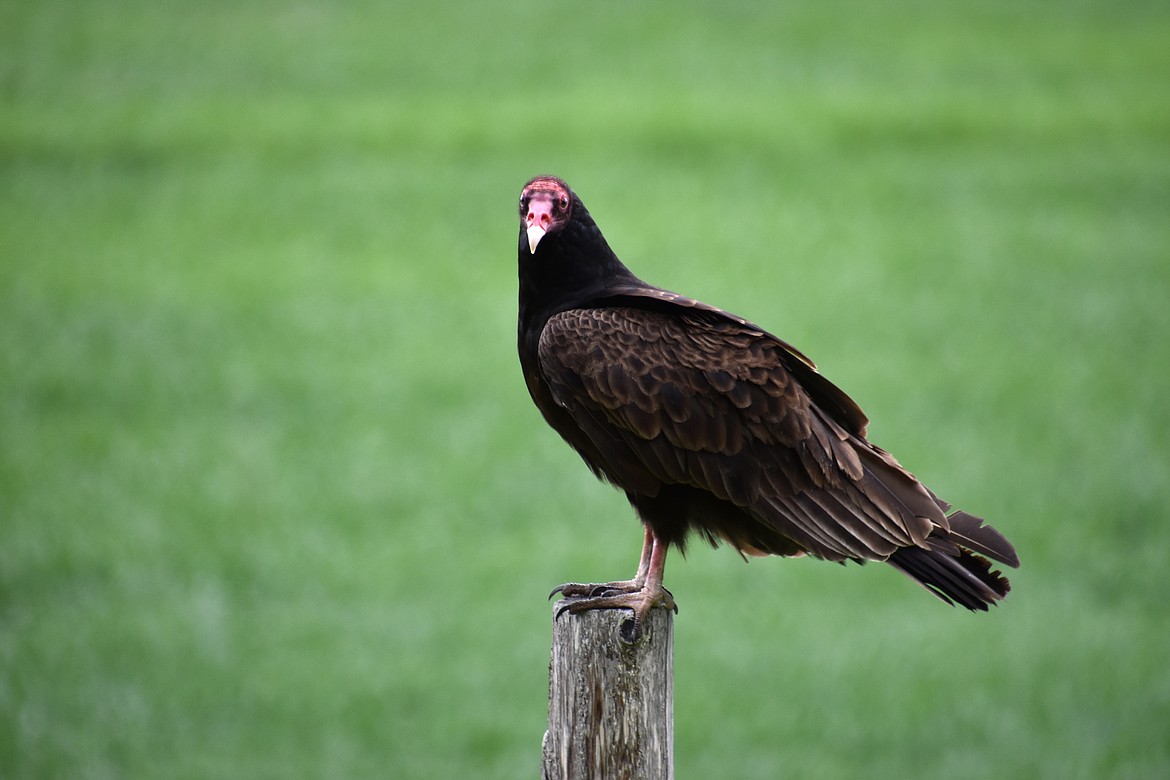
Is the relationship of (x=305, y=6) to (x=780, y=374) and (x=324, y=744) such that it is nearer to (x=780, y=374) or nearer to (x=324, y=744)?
(x=324, y=744)

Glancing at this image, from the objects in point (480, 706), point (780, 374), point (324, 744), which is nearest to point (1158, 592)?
point (480, 706)

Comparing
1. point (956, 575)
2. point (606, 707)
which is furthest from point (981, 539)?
point (606, 707)

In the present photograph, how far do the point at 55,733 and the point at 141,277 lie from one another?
22.9ft

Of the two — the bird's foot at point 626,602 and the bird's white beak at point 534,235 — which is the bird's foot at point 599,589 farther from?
the bird's white beak at point 534,235

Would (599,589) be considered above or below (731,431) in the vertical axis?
below

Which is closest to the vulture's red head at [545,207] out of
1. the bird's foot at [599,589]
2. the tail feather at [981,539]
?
the bird's foot at [599,589]

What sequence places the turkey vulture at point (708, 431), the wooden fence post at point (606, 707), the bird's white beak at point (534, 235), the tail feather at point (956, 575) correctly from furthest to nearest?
the bird's white beak at point (534, 235)
the turkey vulture at point (708, 431)
the tail feather at point (956, 575)
the wooden fence post at point (606, 707)

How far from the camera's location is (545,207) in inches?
161

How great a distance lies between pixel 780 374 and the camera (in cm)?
399

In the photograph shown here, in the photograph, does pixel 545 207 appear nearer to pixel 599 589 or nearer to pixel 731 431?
pixel 731 431

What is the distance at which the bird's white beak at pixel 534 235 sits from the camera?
158 inches

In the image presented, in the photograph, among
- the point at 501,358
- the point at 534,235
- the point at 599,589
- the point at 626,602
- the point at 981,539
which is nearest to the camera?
the point at 626,602

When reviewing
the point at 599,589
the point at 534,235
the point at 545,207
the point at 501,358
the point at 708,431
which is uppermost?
the point at 501,358

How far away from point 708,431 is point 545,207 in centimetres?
79
